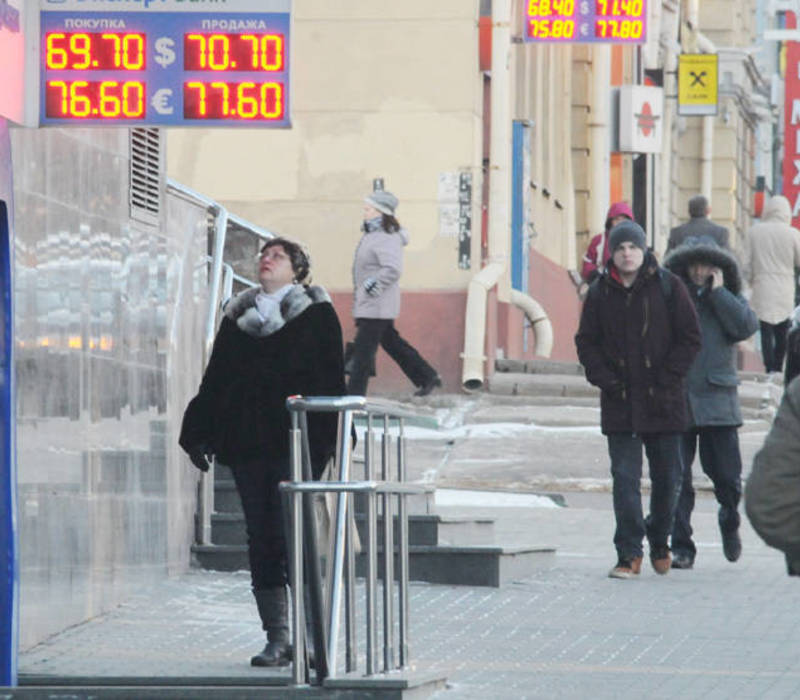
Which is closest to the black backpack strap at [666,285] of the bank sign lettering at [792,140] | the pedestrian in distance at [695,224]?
the pedestrian in distance at [695,224]

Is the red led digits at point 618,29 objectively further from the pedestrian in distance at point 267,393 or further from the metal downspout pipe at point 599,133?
the pedestrian in distance at point 267,393

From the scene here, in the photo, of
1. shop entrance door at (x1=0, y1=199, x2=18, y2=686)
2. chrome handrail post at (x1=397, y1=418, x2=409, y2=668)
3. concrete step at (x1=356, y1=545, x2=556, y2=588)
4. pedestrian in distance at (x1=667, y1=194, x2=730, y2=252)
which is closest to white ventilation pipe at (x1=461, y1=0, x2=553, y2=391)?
pedestrian in distance at (x1=667, y1=194, x2=730, y2=252)

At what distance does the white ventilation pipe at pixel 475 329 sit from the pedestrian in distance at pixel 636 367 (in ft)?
30.4

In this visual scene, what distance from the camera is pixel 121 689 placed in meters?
8.54

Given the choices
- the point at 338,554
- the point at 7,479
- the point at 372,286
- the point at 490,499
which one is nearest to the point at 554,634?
the point at 338,554

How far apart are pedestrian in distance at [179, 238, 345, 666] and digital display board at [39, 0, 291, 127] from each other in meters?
0.57

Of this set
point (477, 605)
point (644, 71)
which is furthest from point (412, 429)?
point (644, 71)

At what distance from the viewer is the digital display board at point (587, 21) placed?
78.0 ft

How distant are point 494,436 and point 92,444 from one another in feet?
29.8

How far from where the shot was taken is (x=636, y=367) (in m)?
12.9

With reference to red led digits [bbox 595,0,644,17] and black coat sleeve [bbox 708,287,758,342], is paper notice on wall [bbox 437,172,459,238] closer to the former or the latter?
red led digits [bbox 595,0,644,17]

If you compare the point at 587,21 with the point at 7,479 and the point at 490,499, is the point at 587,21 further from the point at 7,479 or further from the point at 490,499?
the point at 7,479

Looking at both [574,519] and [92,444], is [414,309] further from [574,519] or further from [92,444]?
[92,444]

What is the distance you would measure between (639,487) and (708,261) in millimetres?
1462
